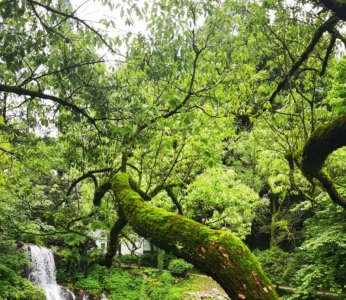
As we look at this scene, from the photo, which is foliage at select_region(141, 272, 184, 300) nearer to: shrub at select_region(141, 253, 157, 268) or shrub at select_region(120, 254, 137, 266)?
shrub at select_region(141, 253, 157, 268)

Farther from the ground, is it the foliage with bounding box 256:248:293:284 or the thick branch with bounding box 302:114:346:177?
the thick branch with bounding box 302:114:346:177

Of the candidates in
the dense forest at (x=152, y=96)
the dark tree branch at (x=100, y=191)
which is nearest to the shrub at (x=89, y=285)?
the dense forest at (x=152, y=96)

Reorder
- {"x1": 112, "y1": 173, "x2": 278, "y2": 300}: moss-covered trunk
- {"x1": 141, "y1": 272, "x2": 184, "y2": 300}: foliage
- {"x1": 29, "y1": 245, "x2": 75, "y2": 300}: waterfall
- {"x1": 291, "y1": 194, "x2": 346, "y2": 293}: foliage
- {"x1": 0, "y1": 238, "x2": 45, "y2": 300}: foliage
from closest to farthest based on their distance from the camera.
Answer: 1. {"x1": 112, "y1": 173, "x2": 278, "y2": 300}: moss-covered trunk
2. {"x1": 291, "y1": 194, "x2": 346, "y2": 293}: foliage
3. {"x1": 0, "y1": 238, "x2": 45, "y2": 300}: foliage
4. {"x1": 141, "y1": 272, "x2": 184, "y2": 300}: foliage
5. {"x1": 29, "y1": 245, "x2": 75, "y2": 300}: waterfall

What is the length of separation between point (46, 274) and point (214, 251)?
50.5ft

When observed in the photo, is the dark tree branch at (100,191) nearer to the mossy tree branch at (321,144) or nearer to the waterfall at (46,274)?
the mossy tree branch at (321,144)

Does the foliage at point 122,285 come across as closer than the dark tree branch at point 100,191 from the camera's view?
No

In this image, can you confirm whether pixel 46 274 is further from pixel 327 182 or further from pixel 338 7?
pixel 338 7

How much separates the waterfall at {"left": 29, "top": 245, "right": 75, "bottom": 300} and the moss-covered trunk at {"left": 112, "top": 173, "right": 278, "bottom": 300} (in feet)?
44.0

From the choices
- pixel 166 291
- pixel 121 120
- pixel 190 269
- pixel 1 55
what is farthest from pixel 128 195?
pixel 190 269

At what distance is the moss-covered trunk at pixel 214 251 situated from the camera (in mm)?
1685

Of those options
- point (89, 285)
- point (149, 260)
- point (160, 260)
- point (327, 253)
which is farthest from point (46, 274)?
point (327, 253)

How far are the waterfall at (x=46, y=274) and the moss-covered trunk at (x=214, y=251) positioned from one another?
13.4m

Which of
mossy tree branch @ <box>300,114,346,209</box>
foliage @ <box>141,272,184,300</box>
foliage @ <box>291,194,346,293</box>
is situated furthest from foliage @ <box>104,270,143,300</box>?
mossy tree branch @ <box>300,114,346,209</box>

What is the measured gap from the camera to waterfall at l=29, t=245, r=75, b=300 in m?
14.4
